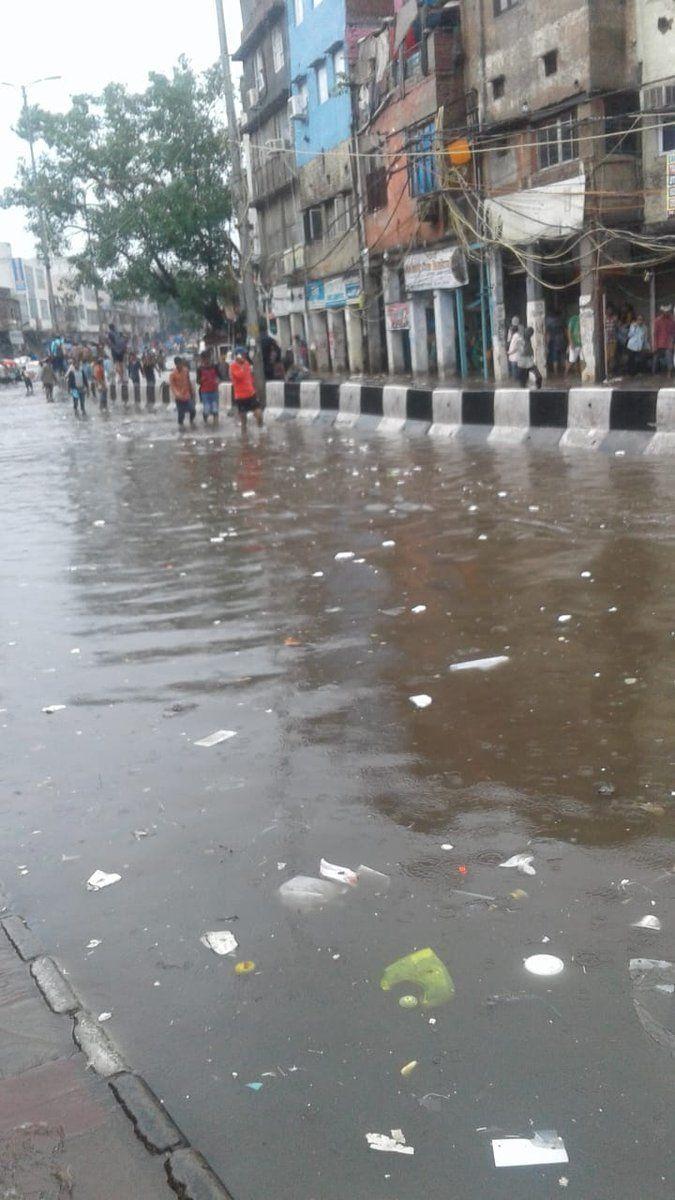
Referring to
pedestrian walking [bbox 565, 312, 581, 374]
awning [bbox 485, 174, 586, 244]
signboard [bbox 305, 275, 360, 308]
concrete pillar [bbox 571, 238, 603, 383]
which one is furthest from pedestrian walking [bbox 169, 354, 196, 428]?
signboard [bbox 305, 275, 360, 308]

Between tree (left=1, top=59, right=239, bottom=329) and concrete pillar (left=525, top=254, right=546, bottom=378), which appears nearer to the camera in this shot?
concrete pillar (left=525, top=254, right=546, bottom=378)

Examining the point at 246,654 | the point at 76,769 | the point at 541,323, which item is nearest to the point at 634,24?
the point at 541,323

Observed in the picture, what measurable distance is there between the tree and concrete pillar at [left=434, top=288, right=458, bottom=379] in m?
14.7

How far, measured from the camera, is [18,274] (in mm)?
120875

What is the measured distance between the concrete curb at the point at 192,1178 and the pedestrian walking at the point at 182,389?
2272 centimetres

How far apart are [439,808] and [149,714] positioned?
1978 mm

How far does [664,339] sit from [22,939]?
2618 centimetres

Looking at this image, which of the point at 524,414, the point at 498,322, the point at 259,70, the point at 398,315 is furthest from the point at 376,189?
the point at 524,414

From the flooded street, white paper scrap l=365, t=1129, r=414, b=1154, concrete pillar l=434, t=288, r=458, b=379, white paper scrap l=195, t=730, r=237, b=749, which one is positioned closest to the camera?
white paper scrap l=365, t=1129, r=414, b=1154

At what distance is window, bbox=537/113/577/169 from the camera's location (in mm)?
27438

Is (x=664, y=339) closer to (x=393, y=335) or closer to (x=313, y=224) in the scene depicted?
(x=393, y=335)

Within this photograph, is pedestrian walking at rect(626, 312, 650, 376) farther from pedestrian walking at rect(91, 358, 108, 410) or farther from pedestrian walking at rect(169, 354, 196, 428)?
pedestrian walking at rect(91, 358, 108, 410)

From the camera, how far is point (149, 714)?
19.3 ft

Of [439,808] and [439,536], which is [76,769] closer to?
[439,808]
